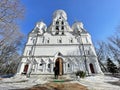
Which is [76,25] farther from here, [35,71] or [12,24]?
[12,24]

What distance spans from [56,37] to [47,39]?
215cm

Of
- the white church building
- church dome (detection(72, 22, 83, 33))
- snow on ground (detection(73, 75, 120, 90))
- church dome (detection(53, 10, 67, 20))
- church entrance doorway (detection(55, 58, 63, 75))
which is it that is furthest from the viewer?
church dome (detection(53, 10, 67, 20))

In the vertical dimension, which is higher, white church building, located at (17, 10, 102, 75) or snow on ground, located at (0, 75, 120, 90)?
white church building, located at (17, 10, 102, 75)

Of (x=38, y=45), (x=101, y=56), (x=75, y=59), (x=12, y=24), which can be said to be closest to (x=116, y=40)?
(x=101, y=56)

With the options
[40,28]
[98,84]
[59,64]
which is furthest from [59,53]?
[98,84]

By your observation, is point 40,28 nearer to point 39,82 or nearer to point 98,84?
point 39,82

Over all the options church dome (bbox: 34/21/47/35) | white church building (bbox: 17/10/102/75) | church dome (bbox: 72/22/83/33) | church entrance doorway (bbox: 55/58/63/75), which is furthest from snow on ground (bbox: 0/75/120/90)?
church dome (bbox: 72/22/83/33)

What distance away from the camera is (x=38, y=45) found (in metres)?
24.2

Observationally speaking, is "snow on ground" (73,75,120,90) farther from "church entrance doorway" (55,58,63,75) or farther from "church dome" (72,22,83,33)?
"church dome" (72,22,83,33)

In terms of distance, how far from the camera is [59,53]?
75.7 feet

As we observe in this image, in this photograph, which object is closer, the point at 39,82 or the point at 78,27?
the point at 39,82

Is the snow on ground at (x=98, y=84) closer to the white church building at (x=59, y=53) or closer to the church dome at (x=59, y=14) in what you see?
the white church building at (x=59, y=53)

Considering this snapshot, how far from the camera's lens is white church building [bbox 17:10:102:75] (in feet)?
70.6

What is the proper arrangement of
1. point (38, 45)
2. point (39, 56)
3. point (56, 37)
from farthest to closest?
point (56, 37), point (38, 45), point (39, 56)
